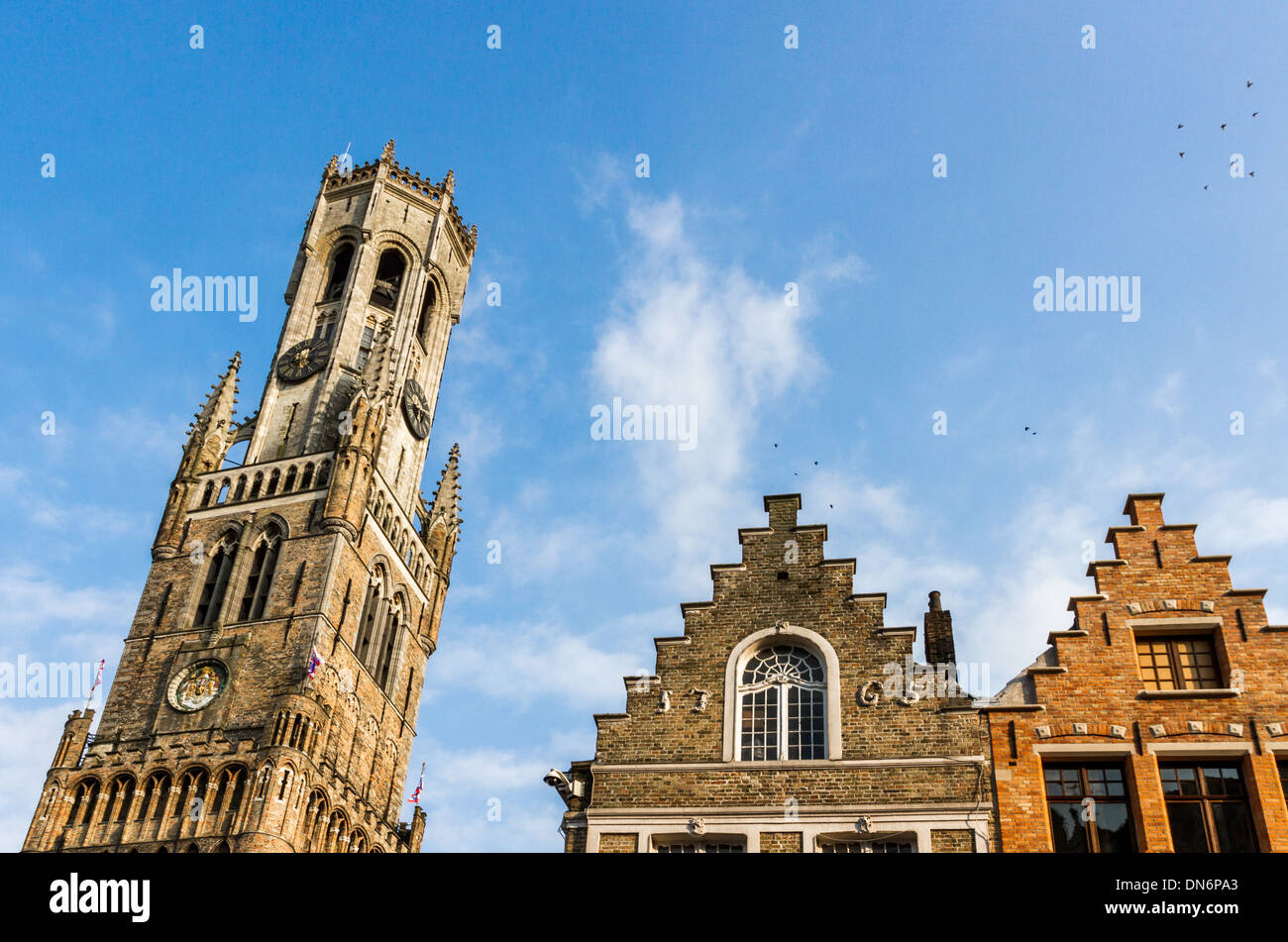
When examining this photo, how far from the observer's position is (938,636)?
2358cm

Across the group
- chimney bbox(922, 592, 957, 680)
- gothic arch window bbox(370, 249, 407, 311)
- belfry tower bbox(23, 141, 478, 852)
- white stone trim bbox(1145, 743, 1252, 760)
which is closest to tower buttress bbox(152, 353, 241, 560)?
belfry tower bbox(23, 141, 478, 852)

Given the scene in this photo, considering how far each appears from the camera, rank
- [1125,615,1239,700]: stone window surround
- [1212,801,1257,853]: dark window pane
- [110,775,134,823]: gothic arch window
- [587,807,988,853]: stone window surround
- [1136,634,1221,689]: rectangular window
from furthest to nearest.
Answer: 1. [110,775,134,823]: gothic arch window
2. [1136,634,1221,689]: rectangular window
3. [1125,615,1239,700]: stone window surround
4. [587,807,988,853]: stone window surround
5. [1212,801,1257,853]: dark window pane

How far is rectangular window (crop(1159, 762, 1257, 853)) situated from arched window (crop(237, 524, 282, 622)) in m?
39.1

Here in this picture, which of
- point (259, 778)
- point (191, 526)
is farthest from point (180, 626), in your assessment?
point (259, 778)

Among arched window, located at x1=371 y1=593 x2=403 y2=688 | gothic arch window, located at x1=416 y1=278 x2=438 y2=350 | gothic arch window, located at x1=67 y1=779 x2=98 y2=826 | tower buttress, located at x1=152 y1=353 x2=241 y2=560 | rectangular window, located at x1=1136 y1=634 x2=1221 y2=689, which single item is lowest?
rectangular window, located at x1=1136 y1=634 x2=1221 y2=689

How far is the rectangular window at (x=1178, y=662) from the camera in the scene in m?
17.7

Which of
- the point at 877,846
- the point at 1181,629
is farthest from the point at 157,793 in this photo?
the point at 1181,629

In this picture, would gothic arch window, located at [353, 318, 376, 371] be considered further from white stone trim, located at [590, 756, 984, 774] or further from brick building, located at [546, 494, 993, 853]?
white stone trim, located at [590, 756, 984, 774]

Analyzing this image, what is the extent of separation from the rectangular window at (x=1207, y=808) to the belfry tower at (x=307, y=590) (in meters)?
32.2

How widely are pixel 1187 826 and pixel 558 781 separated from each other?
28.5 ft

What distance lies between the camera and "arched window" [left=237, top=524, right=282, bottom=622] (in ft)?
162
